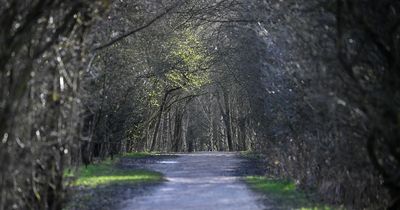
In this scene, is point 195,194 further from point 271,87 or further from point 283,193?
point 271,87

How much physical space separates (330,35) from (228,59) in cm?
2607

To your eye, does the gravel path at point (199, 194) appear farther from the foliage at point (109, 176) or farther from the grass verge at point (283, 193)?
the foliage at point (109, 176)

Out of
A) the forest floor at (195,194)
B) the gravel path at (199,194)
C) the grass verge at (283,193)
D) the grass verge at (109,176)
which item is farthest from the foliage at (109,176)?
the grass verge at (283,193)

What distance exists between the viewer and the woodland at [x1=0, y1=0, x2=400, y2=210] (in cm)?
1103

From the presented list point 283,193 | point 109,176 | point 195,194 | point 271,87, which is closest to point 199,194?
A: point 195,194

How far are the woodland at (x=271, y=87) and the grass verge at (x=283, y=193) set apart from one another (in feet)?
1.86

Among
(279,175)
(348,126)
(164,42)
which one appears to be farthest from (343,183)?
(164,42)

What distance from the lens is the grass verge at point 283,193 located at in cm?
1717

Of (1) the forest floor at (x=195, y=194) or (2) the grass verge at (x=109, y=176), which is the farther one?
Result: (2) the grass verge at (x=109, y=176)

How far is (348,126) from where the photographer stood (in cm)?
1478

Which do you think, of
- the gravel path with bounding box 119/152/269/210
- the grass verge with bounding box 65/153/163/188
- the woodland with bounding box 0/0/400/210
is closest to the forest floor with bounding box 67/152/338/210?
the gravel path with bounding box 119/152/269/210

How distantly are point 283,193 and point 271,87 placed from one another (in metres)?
6.35

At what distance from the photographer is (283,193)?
20.0 m

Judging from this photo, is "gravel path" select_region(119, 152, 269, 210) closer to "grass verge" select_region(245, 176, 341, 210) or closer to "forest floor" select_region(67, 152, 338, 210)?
"forest floor" select_region(67, 152, 338, 210)
